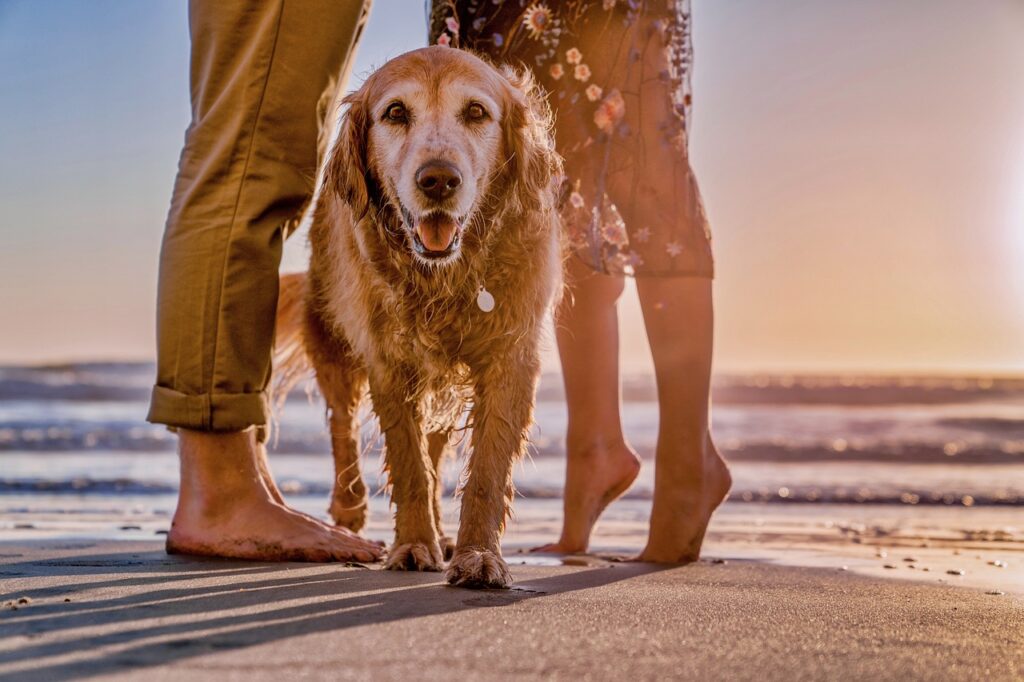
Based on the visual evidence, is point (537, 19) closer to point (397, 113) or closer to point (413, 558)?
point (397, 113)

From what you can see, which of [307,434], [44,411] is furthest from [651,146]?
[44,411]

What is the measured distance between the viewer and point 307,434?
10625mm

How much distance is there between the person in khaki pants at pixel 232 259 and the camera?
2.85 meters

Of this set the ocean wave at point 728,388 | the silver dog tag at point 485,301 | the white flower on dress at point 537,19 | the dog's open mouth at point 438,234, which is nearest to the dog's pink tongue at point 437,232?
the dog's open mouth at point 438,234

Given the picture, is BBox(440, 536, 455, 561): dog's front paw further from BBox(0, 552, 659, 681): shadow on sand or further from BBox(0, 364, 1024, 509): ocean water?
BBox(0, 552, 659, 681): shadow on sand

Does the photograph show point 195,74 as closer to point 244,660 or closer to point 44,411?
point 244,660

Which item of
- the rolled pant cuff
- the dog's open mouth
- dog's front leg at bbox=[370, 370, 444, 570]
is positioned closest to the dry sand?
dog's front leg at bbox=[370, 370, 444, 570]

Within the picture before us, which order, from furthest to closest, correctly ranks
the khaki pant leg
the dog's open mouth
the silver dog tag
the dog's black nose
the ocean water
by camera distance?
the ocean water → the khaki pant leg → the silver dog tag → the dog's open mouth → the dog's black nose

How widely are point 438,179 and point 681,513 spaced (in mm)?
1298

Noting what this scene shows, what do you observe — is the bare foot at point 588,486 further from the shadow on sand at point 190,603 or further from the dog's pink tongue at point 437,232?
the dog's pink tongue at point 437,232

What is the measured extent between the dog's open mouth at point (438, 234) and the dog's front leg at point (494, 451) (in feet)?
1.08

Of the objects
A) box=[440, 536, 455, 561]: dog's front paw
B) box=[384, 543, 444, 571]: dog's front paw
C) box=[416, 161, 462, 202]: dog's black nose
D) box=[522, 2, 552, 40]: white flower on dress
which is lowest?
box=[440, 536, 455, 561]: dog's front paw

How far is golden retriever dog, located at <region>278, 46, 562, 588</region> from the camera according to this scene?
2.62 metres

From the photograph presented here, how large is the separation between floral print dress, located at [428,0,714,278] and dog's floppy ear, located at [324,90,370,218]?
1.81 feet
